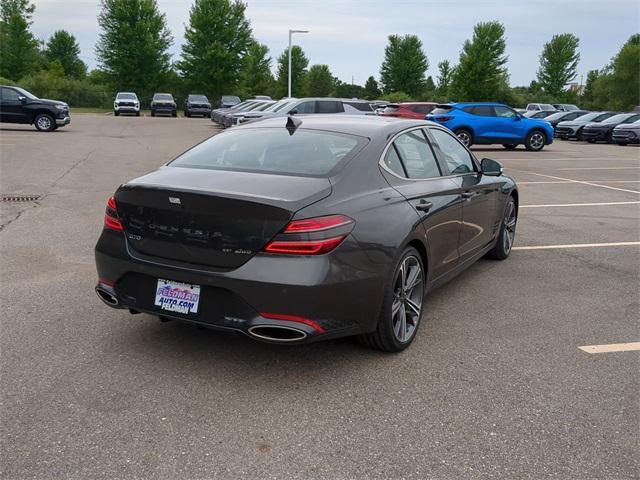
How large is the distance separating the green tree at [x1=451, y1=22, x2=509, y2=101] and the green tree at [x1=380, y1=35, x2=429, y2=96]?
8094 mm

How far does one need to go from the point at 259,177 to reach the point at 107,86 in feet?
206

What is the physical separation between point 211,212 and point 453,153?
2701 mm

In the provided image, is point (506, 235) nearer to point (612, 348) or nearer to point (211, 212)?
point (612, 348)

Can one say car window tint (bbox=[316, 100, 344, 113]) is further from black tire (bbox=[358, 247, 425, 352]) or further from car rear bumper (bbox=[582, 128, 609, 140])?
black tire (bbox=[358, 247, 425, 352])

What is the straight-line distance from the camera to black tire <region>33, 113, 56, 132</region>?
23438 mm

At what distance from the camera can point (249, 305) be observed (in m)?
3.46

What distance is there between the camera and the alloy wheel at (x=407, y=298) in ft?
13.4

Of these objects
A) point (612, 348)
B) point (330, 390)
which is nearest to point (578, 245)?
point (612, 348)

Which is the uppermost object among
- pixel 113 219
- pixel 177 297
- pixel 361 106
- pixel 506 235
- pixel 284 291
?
pixel 361 106

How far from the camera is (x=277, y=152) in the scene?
4.29m

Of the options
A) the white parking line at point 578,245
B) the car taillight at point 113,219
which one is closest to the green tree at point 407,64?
the white parking line at point 578,245

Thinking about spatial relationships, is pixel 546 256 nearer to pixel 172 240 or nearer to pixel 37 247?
pixel 172 240

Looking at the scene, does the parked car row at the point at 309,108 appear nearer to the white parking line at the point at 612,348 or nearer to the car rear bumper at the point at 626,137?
the car rear bumper at the point at 626,137

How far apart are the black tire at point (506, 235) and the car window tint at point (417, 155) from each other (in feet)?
6.12
